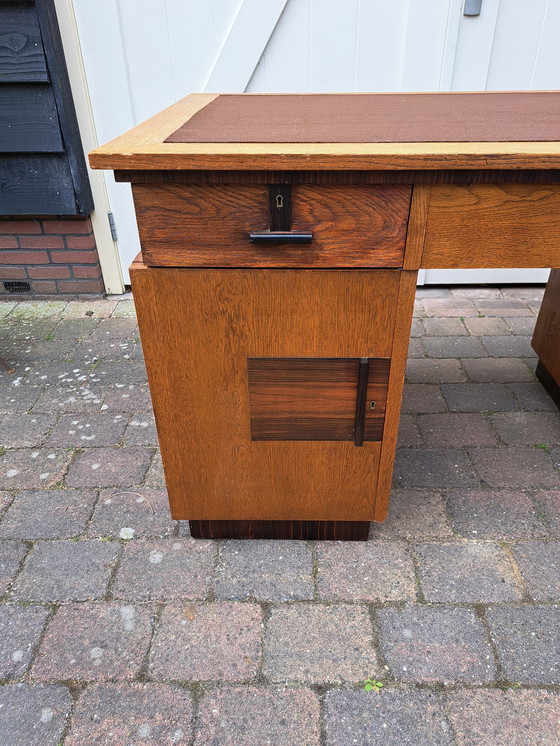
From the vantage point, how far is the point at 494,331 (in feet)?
8.66

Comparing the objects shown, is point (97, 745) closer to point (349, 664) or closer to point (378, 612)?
point (349, 664)

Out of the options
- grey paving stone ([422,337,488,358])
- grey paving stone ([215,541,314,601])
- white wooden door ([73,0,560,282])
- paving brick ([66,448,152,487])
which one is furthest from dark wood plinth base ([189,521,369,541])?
white wooden door ([73,0,560,282])

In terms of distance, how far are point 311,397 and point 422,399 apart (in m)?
1.04

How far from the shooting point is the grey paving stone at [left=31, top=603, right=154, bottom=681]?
1.18m

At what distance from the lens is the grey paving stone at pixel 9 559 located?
139 centimetres

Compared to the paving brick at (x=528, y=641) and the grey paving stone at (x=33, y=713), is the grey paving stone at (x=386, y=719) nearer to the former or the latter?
Answer: the paving brick at (x=528, y=641)

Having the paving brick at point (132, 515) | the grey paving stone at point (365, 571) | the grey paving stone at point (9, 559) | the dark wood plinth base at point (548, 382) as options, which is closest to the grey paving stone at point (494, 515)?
the grey paving stone at point (365, 571)

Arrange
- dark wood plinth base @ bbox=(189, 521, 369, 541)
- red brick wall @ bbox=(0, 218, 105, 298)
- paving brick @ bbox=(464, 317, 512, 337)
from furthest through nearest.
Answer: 1. red brick wall @ bbox=(0, 218, 105, 298)
2. paving brick @ bbox=(464, 317, 512, 337)
3. dark wood plinth base @ bbox=(189, 521, 369, 541)

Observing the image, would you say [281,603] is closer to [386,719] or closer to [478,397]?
[386,719]

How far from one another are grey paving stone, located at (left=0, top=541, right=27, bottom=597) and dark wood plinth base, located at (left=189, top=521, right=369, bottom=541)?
1.56 ft

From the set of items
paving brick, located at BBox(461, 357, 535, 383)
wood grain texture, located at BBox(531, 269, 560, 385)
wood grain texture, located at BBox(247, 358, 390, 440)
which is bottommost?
paving brick, located at BBox(461, 357, 535, 383)

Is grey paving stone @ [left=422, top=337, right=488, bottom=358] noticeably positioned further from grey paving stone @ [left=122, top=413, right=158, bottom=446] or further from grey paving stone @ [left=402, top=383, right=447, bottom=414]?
grey paving stone @ [left=122, top=413, right=158, bottom=446]

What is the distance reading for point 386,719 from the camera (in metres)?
1.09

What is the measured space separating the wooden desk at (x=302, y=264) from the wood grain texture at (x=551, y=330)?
861 millimetres
